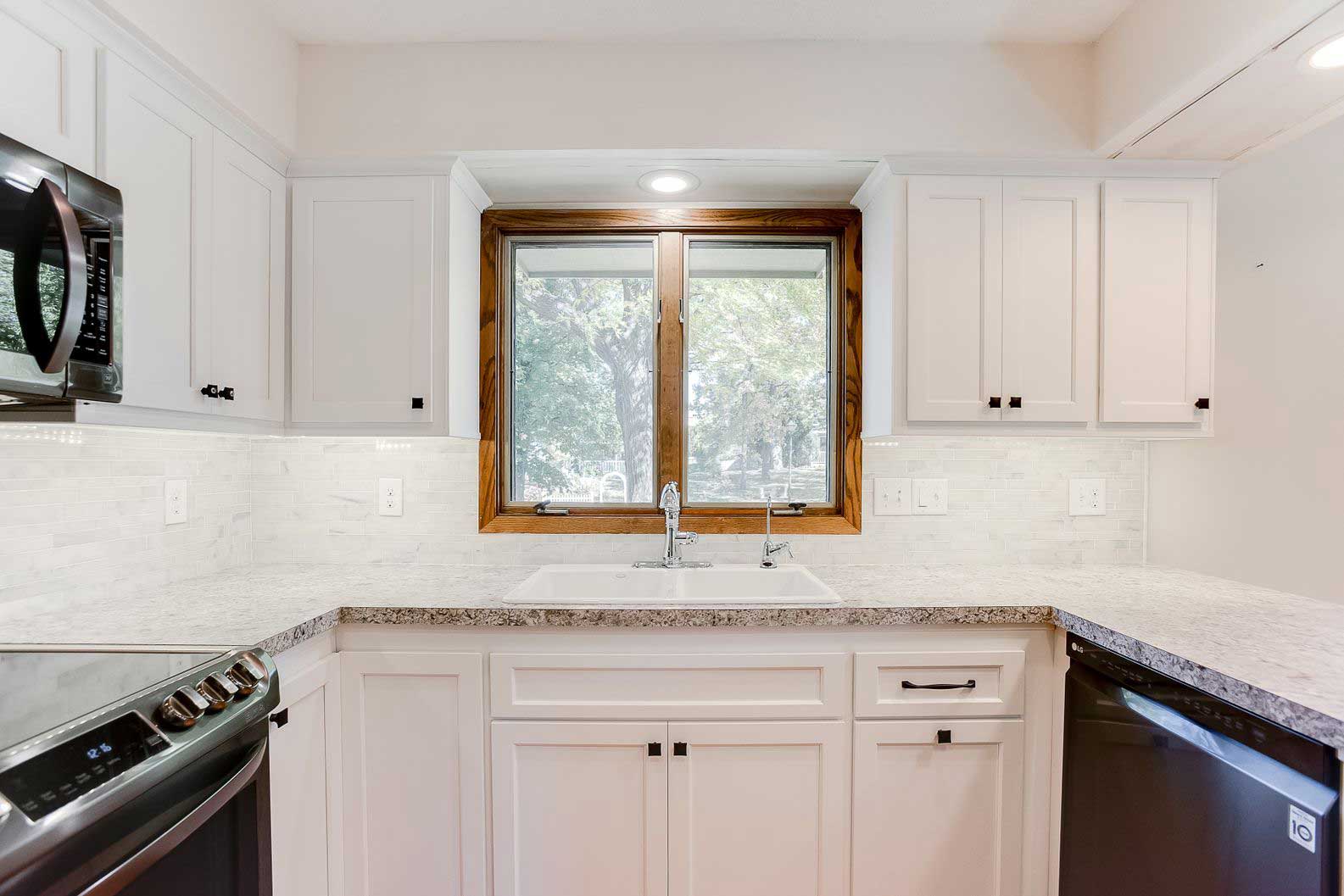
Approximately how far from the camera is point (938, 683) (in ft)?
4.96

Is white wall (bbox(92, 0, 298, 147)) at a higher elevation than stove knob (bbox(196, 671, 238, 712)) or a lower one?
higher

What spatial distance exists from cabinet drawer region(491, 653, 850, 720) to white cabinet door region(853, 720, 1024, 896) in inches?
6.4

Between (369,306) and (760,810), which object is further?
(369,306)

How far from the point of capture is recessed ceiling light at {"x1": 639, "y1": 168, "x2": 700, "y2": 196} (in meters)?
1.90

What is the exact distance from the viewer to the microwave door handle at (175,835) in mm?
767

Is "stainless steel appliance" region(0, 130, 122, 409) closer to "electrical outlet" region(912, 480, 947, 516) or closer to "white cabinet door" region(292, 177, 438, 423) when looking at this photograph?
"white cabinet door" region(292, 177, 438, 423)

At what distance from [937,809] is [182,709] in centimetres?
156

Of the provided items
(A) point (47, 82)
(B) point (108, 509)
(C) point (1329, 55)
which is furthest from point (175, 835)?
(C) point (1329, 55)

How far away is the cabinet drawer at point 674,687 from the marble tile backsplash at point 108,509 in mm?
1017

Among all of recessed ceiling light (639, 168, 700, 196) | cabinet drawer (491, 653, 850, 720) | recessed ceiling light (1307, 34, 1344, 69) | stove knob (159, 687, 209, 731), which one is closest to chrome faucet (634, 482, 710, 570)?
cabinet drawer (491, 653, 850, 720)

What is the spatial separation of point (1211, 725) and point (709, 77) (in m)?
1.87

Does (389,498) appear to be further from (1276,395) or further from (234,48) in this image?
(1276,395)

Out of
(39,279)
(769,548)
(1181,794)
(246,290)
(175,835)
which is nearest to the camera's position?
(175,835)

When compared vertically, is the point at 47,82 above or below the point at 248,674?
above
